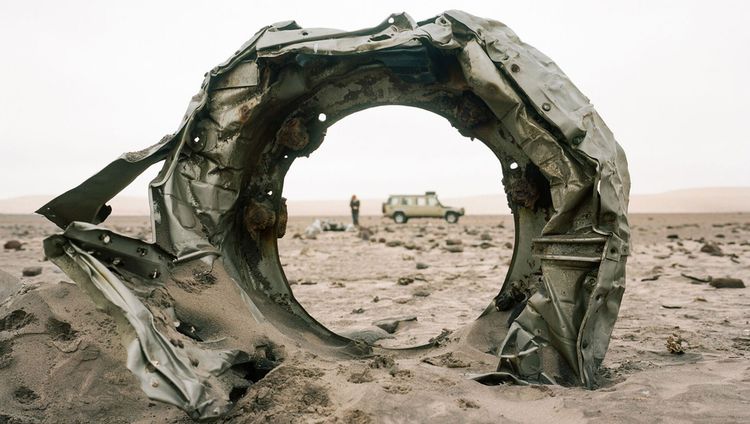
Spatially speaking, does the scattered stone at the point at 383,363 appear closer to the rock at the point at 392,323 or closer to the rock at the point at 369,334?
the rock at the point at 369,334

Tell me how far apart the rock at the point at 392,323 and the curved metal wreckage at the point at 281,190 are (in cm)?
96

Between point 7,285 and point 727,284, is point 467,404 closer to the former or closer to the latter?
point 7,285

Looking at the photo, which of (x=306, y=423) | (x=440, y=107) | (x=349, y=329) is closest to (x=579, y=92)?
(x=440, y=107)

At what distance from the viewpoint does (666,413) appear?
2646 millimetres

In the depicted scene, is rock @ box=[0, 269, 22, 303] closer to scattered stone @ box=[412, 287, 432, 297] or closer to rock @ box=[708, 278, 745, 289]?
scattered stone @ box=[412, 287, 432, 297]

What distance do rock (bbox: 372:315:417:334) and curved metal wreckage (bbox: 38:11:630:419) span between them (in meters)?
0.96

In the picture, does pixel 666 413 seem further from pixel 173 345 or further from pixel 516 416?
pixel 173 345

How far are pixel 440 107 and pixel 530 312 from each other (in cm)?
151

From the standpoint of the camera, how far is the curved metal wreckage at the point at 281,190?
3166 mm

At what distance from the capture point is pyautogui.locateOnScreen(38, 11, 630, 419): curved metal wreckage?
10.4ft

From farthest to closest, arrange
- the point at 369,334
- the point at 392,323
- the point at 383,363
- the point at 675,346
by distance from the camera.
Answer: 1. the point at 392,323
2. the point at 369,334
3. the point at 675,346
4. the point at 383,363

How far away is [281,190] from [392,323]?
168 cm

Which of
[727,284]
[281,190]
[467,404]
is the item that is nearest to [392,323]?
[281,190]

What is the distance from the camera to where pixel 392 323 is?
5.30 metres
